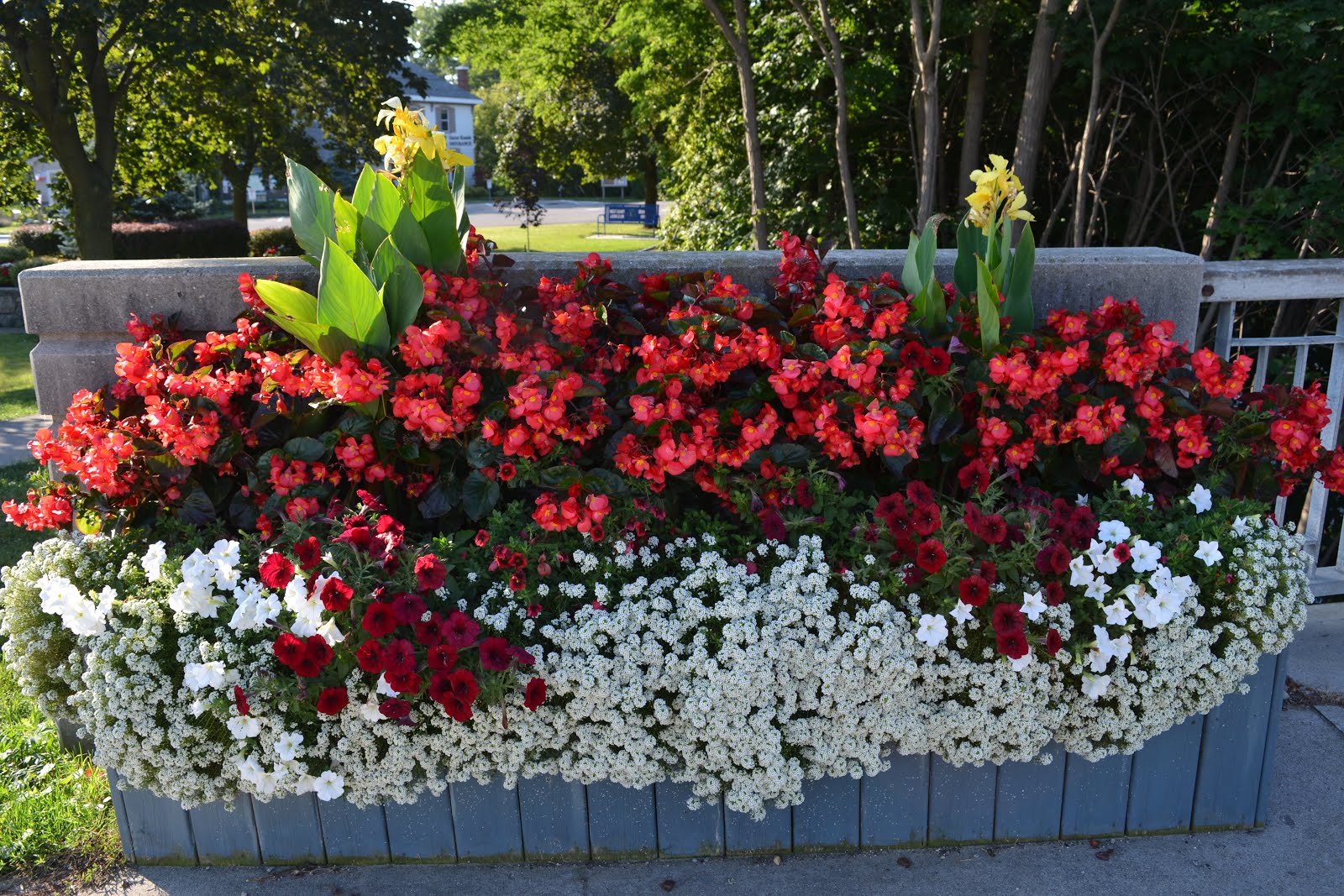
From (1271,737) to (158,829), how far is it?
8.38 feet

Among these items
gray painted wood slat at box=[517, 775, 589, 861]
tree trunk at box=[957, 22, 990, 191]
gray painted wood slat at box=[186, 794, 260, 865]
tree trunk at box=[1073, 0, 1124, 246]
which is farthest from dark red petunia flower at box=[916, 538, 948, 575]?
tree trunk at box=[957, 22, 990, 191]

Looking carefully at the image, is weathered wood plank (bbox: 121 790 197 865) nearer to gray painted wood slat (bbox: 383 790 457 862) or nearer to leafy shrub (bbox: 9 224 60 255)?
gray painted wood slat (bbox: 383 790 457 862)

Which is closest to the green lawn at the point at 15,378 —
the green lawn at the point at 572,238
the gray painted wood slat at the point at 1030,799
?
the gray painted wood slat at the point at 1030,799

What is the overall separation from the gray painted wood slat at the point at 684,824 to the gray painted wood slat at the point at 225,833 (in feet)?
2.99

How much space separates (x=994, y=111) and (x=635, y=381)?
5.68 meters

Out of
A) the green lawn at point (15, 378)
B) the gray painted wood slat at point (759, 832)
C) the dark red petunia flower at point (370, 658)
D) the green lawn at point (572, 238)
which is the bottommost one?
the green lawn at point (15, 378)

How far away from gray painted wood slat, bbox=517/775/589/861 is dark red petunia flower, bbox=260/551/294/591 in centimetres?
67

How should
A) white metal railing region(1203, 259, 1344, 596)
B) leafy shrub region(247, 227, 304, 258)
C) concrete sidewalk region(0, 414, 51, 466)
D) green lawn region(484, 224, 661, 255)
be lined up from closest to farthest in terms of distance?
white metal railing region(1203, 259, 1344, 596), concrete sidewalk region(0, 414, 51, 466), leafy shrub region(247, 227, 304, 258), green lawn region(484, 224, 661, 255)

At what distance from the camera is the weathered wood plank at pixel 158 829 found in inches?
94.9

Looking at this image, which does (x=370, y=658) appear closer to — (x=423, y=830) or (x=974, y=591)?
(x=423, y=830)

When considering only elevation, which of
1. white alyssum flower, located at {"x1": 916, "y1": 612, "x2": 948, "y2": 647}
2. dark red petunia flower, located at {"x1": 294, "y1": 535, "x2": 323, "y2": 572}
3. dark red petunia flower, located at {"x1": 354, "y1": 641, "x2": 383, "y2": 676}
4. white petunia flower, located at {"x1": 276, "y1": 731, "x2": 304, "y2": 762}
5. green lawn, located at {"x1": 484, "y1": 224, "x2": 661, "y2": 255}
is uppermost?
dark red petunia flower, located at {"x1": 294, "y1": 535, "x2": 323, "y2": 572}

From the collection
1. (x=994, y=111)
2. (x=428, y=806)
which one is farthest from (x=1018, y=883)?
(x=994, y=111)

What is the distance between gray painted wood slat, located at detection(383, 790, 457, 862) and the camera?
237 centimetres

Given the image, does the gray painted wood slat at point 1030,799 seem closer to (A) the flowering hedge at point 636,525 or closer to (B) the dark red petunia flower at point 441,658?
(A) the flowering hedge at point 636,525
